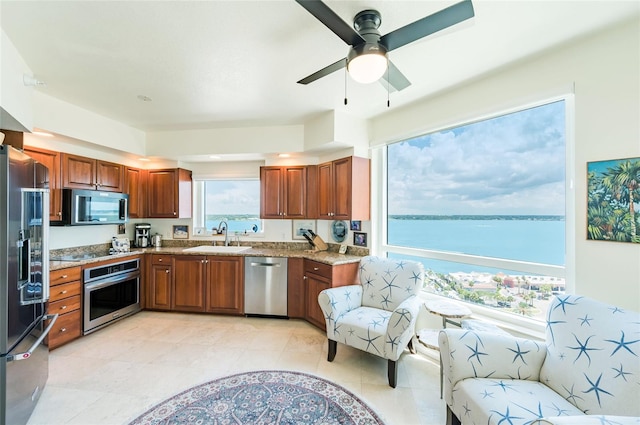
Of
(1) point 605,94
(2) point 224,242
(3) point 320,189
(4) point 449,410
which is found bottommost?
(4) point 449,410

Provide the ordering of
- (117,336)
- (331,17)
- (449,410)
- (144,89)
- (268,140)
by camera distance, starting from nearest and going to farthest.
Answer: (331,17), (449,410), (144,89), (117,336), (268,140)

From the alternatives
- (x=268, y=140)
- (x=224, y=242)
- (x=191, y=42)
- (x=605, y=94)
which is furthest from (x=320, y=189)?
(x=605, y=94)

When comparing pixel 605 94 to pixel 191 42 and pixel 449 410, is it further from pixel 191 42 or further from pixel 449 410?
pixel 191 42

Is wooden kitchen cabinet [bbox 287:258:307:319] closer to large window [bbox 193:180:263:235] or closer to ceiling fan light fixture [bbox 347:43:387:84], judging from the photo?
large window [bbox 193:180:263:235]

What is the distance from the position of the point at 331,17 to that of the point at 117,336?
379 centimetres

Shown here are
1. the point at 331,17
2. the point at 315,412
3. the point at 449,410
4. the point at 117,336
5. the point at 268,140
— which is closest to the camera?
the point at 331,17

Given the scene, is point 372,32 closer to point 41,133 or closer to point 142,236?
point 41,133

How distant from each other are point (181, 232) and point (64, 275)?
67.5 inches

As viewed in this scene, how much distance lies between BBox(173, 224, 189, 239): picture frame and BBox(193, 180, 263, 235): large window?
0.56 feet

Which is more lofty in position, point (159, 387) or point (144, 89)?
point (144, 89)

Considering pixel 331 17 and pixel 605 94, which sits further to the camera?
pixel 605 94

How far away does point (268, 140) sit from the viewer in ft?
12.1

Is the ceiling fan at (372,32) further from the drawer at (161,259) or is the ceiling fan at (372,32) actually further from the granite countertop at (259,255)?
the drawer at (161,259)

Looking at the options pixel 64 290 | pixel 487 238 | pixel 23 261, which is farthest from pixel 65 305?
pixel 487 238
